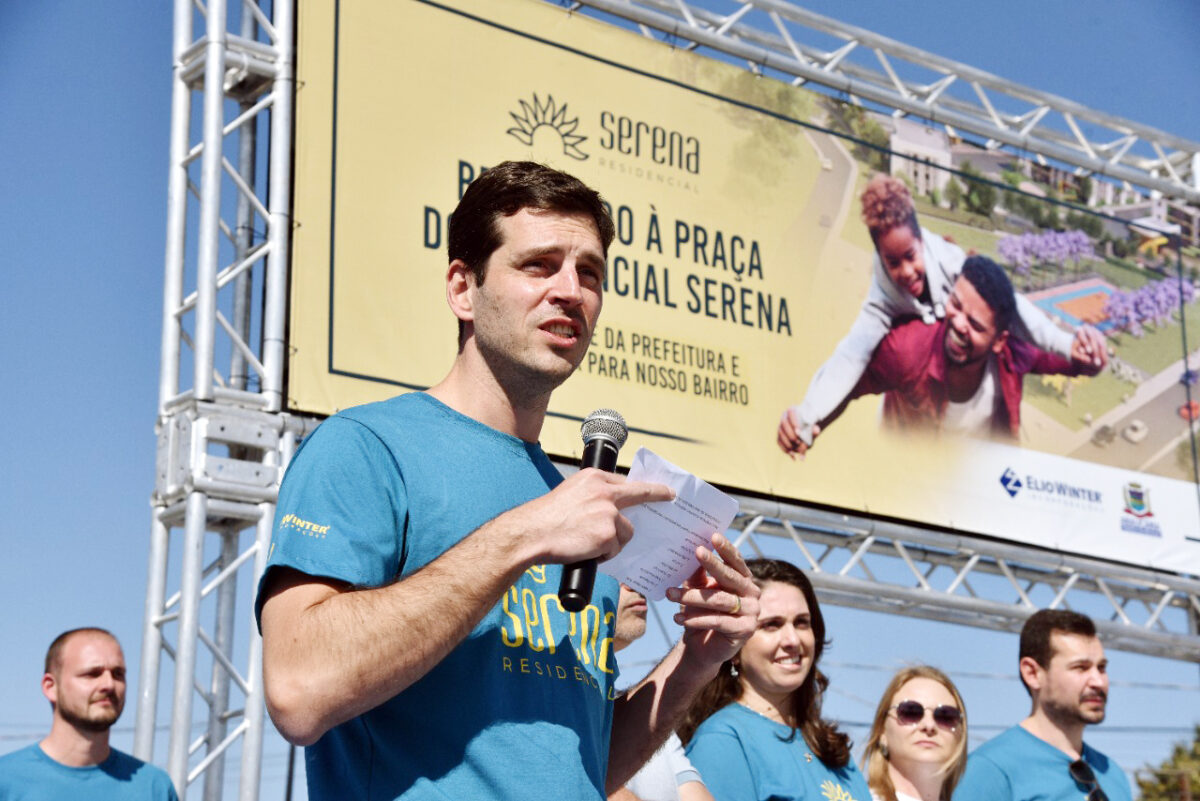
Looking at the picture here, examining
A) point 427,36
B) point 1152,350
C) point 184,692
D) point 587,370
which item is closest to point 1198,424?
point 1152,350

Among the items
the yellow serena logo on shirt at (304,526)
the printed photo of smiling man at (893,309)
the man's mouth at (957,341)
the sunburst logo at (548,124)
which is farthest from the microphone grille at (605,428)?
the man's mouth at (957,341)

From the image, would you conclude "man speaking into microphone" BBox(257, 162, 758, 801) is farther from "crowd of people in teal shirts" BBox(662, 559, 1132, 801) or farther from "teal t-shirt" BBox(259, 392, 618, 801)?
"crowd of people in teal shirts" BBox(662, 559, 1132, 801)

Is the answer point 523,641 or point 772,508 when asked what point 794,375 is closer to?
point 772,508

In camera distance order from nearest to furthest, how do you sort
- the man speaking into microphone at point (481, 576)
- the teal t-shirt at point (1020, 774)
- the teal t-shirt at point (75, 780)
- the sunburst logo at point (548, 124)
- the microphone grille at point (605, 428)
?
the man speaking into microphone at point (481, 576)
the microphone grille at point (605, 428)
the teal t-shirt at point (75, 780)
the teal t-shirt at point (1020, 774)
the sunburst logo at point (548, 124)

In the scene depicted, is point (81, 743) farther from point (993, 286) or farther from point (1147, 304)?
point (1147, 304)

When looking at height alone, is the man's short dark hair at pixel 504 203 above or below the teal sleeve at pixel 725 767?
above

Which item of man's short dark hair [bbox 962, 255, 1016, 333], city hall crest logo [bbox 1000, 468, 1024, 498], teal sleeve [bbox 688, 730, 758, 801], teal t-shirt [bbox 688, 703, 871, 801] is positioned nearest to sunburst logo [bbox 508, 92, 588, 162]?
man's short dark hair [bbox 962, 255, 1016, 333]

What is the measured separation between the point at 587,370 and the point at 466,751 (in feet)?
19.3

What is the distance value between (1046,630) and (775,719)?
1.64m

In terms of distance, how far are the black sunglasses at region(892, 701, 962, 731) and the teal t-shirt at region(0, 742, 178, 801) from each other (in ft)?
7.58

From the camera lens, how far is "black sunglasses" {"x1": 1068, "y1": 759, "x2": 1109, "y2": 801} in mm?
4688

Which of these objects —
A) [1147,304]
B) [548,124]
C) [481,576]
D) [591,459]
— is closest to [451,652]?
[481,576]

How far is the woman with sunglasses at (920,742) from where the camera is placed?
468 centimetres

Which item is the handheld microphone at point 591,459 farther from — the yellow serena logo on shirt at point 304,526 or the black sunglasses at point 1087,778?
the black sunglasses at point 1087,778
